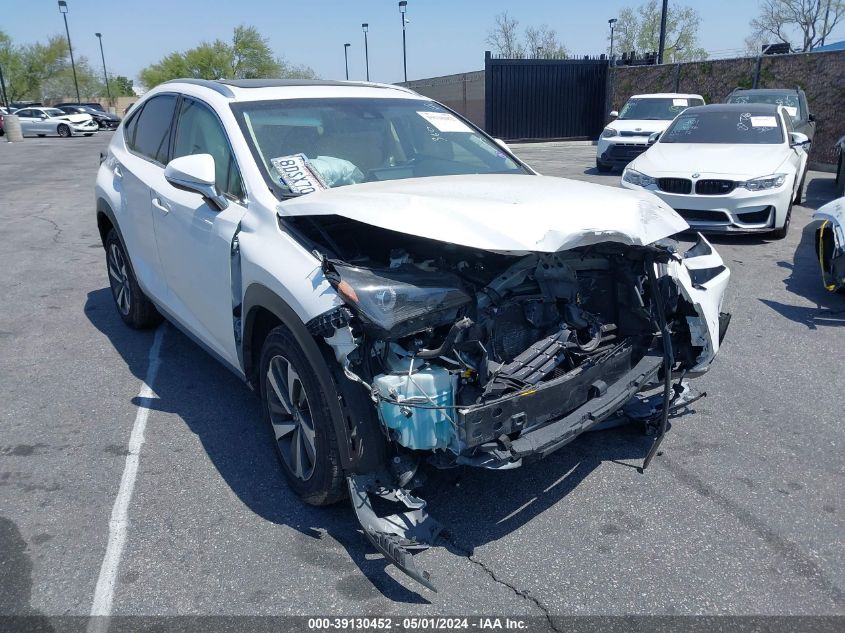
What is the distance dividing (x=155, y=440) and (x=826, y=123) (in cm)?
1740

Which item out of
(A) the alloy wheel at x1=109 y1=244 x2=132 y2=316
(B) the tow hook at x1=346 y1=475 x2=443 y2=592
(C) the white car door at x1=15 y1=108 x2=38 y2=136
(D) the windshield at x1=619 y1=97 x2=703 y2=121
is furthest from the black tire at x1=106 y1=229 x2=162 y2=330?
(C) the white car door at x1=15 y1=108 x2=38 y2=136

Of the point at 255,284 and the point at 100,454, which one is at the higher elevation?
the point at 255,284

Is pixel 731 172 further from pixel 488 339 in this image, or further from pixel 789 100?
pixel 789 100

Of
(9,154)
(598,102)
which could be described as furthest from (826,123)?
(9,154)

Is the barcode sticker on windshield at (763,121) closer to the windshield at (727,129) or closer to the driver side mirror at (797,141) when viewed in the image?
the windshield at (727,129)

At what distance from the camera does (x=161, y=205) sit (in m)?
4.22

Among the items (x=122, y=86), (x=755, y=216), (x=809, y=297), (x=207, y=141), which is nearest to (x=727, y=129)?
(x=755, y=216)

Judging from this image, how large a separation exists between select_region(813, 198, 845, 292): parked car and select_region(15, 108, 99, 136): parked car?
129ft

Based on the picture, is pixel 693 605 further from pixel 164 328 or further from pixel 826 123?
pixel 826 123

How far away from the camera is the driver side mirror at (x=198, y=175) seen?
11.2ft

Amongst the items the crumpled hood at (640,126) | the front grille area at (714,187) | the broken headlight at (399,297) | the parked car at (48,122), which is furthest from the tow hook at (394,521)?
the parked car at (48,122)

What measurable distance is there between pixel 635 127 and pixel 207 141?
12.9m

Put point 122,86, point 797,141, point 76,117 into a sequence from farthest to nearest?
point 122,86
point 76,117
point 797,141

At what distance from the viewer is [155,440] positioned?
390cm
